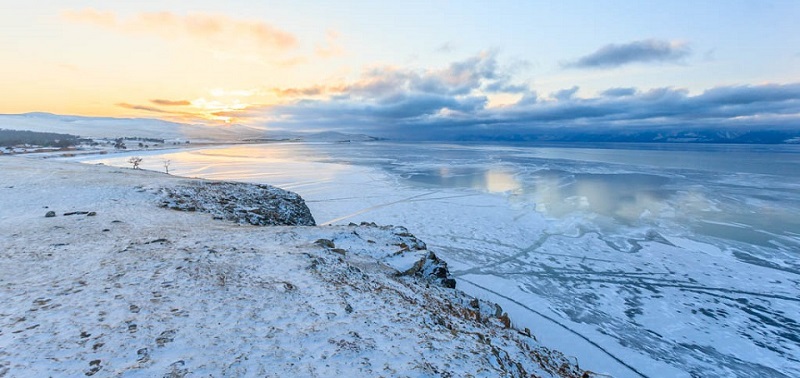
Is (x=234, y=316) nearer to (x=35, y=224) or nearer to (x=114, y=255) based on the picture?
(x=114, y=255)

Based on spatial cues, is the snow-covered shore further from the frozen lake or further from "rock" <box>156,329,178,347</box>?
the frozen lake

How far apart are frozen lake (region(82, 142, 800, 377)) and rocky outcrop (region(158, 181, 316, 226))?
10.8ft

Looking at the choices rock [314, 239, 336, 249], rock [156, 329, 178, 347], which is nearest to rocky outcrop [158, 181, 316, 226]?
rock [314, 239, 336, 249]

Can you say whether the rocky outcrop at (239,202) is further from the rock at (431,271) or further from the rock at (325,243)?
the rock at (431,271)

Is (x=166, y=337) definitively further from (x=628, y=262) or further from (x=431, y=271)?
(x=628, y=262)

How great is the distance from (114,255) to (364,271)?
6.37 m

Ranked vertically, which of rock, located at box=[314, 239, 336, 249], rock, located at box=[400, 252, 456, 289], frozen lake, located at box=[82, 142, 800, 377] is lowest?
frozen lake, located at box=[82, 142, 800, 377]

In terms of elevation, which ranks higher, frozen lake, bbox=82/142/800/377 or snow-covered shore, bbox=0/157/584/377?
snow-covered shore, bbox=0/157/584/377

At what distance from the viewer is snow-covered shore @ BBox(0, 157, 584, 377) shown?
506 centimetres

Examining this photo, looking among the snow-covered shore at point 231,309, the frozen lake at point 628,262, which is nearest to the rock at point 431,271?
the snow-covered shore at point 231,309

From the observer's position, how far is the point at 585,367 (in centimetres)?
899

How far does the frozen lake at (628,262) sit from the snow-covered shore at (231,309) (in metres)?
3.21

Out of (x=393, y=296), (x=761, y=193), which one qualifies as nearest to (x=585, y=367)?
(x=393, y=296)

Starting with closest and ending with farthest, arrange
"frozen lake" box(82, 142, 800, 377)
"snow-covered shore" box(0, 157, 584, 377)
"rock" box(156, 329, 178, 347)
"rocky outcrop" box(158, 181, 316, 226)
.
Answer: "snow-covered shore" box(0, 157, 584, 377) → "rock" box(156, 329, 178, 347) → "frozen lake" box(82, 142, 800, 377) → "rocky outcrop" box(158, 181, 316, 226)
